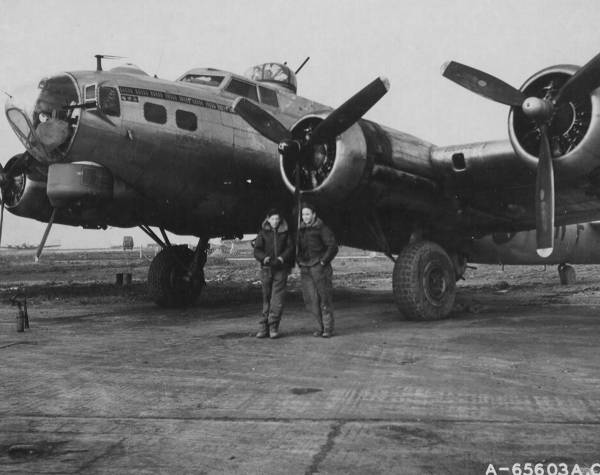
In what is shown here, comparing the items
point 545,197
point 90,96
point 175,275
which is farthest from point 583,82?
point 175,275

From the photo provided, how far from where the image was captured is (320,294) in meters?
8.21

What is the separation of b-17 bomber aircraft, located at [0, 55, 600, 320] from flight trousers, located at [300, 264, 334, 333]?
1309mm

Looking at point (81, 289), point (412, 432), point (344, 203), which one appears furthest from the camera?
point (81, 289)

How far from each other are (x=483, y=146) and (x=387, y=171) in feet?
5.44

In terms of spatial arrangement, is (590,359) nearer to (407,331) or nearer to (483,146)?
(407,331)

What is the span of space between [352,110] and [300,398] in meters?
5.15

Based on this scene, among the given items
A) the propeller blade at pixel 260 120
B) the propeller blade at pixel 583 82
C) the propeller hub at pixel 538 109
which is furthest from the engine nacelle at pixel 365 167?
the propeller blade at pixel 583 82

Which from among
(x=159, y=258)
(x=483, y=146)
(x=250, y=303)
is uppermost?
(x=483, y=146)

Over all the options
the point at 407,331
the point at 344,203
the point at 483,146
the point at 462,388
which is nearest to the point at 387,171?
the point at 344,203

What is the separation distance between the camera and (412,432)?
3.79 metres

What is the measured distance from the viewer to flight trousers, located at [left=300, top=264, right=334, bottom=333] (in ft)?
26.7

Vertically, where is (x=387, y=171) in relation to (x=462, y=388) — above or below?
above

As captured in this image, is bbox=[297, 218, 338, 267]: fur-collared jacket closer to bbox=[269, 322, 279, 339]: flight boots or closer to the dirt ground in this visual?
bbox=[269, 322, 279, 339]: flight boots

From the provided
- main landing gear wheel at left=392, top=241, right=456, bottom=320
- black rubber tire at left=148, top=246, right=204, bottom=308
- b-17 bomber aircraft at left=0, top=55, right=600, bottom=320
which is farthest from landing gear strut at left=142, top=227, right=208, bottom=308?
main landing gear wheel at left=392, top=241, right=456, bottom=320
